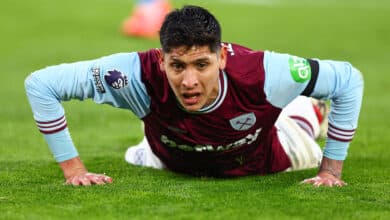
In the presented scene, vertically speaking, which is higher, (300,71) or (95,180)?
(300,71)

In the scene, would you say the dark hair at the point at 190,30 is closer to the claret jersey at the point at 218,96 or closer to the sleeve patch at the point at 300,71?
the claret jersey at the point at 218,96

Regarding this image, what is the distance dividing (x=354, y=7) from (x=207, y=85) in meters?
19.2

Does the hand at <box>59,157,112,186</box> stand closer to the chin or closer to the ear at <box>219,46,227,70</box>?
the chin

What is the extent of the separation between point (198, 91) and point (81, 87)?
817 millimetres

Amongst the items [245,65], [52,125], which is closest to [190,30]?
[245,65]

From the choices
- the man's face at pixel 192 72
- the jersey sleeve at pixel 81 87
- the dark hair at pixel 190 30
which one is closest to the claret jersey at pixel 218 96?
the jersey sleeve at pixel 81 87

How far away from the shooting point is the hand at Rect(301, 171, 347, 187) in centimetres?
577

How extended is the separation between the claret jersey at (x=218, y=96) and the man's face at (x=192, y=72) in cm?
27

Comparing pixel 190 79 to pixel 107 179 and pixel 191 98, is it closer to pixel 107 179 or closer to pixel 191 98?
pixel 191 98

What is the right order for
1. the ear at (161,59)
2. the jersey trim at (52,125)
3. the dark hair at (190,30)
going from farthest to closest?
the jersey trim at (52,125), the ear at (161,59), the dark hair at (190,30)

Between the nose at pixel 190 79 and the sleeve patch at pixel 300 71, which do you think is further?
the sleeve patch at pixel 300 71

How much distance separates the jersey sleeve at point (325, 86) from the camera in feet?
18.8

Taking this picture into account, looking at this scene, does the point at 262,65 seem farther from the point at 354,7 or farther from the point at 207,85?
the point at 354,7

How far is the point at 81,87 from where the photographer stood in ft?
18.7
